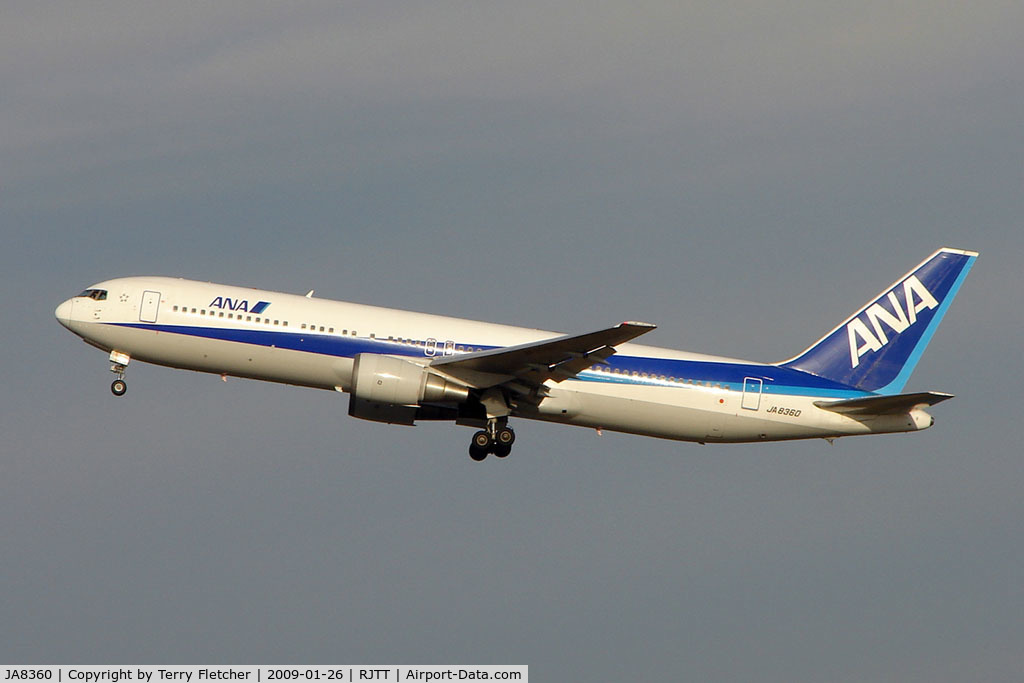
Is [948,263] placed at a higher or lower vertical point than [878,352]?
higher

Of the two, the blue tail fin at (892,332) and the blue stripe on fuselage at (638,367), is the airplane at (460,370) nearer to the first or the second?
the blue stripe on fuselage at (638,367)

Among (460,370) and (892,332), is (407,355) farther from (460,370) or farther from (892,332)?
(892,332)

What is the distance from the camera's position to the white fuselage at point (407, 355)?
44.3m

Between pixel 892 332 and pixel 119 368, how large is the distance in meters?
25.3

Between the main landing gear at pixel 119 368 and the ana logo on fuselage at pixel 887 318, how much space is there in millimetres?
23501

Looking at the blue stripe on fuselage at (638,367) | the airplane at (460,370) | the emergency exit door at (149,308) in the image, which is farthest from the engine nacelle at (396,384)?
the emergency exit door at (149,308)

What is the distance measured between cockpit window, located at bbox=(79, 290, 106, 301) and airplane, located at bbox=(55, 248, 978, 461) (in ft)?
0.17

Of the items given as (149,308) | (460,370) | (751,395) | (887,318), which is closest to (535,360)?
(460,370)

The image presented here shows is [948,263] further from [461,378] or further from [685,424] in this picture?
[461,378]

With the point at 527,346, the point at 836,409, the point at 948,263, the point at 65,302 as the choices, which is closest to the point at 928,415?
the point at 836,409

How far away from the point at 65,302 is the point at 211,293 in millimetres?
5107

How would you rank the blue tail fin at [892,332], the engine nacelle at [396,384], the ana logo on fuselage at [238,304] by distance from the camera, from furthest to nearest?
the blue tail fin at [892,332] < the ana logo on fuselage at [238,304] < the engine nacelle at [396,384]

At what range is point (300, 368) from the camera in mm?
44250

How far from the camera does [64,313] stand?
152 ft
